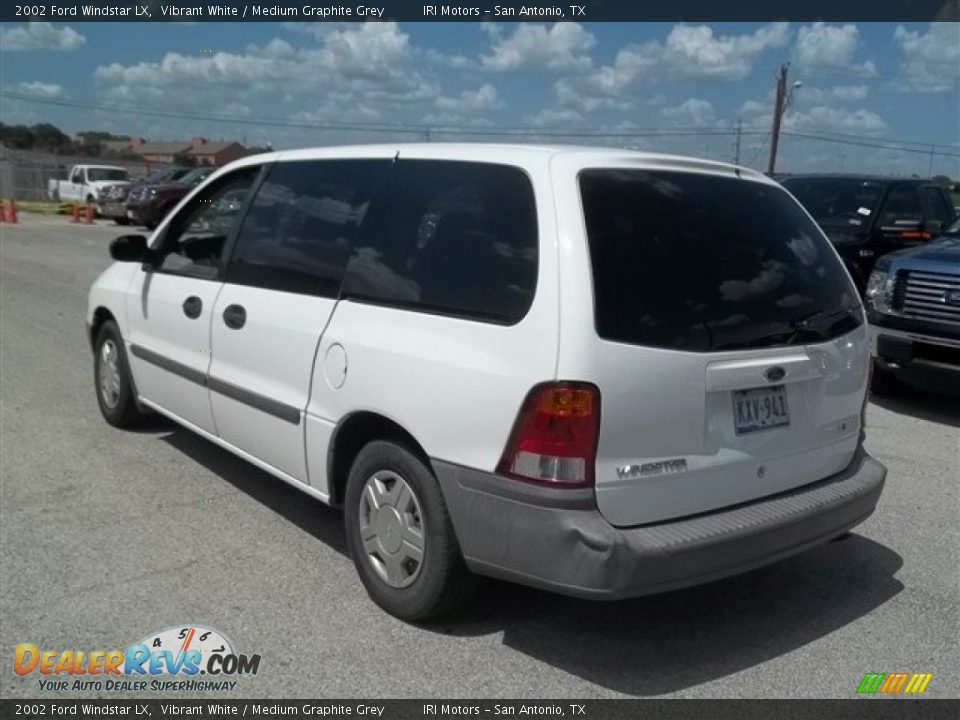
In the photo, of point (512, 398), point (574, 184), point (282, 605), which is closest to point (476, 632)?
point (282, 605)

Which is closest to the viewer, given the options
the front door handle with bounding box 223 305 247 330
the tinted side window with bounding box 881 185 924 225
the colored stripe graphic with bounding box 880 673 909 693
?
the colored stripe graphic with bounding box 880 673 909 693

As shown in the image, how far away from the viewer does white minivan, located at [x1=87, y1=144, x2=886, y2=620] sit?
3127 mm

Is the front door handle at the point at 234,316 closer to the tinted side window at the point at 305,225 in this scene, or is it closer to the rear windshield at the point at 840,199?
the tinted side window at the point at 305,225

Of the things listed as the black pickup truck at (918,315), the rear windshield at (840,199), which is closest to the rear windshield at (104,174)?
the rear windshield at (840,199)

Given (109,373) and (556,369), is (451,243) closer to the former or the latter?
(556,369)

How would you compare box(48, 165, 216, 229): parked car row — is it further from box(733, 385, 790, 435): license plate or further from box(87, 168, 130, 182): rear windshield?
box(733, 385, 790, 435): license plate

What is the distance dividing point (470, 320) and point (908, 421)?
5.12 metres

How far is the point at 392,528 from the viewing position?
3.69 meters

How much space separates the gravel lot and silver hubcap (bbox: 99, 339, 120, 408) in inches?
22.2

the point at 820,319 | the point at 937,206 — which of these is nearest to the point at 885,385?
the point at 937,206

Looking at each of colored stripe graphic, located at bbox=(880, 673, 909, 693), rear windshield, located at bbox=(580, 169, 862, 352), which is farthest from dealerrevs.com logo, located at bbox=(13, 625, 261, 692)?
colored stripe graphic, located at bbox=(880, 673, 909, 693)

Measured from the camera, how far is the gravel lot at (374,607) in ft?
11.1

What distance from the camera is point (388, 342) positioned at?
3631 mm

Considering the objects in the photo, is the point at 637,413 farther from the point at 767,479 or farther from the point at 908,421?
the point at 908,421
